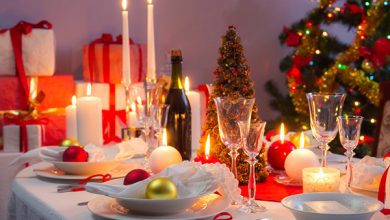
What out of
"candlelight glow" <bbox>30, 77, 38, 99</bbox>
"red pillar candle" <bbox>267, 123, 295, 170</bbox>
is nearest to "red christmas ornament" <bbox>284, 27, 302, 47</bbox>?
"candlelight glow" <bbox>30, 77, 38, 99</bbox>

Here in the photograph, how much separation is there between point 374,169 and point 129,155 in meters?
0.65

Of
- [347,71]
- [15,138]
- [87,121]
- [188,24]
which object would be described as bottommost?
[15,138]

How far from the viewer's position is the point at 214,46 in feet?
13.3

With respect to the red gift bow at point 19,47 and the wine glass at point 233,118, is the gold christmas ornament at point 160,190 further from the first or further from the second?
the red gift bow at point 19,47

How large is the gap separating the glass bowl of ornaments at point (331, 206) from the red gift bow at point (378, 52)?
2386mm

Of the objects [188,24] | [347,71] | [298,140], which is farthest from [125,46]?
[347,71]

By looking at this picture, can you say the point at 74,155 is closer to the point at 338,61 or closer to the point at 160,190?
the point at 160,190

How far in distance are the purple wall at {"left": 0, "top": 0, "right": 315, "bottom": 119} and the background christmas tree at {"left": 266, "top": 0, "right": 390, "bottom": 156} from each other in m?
0.14

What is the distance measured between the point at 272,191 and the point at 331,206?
364 millimetres

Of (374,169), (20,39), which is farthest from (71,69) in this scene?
(374,169)

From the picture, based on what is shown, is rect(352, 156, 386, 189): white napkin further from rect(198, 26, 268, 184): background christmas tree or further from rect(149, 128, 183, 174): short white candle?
rect(149, 128, 183, 174): short white candle

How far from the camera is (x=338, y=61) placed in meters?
3.86

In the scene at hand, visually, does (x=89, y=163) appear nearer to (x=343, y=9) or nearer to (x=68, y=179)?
(x=68, y=179)

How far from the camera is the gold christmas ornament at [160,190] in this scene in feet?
4.22
